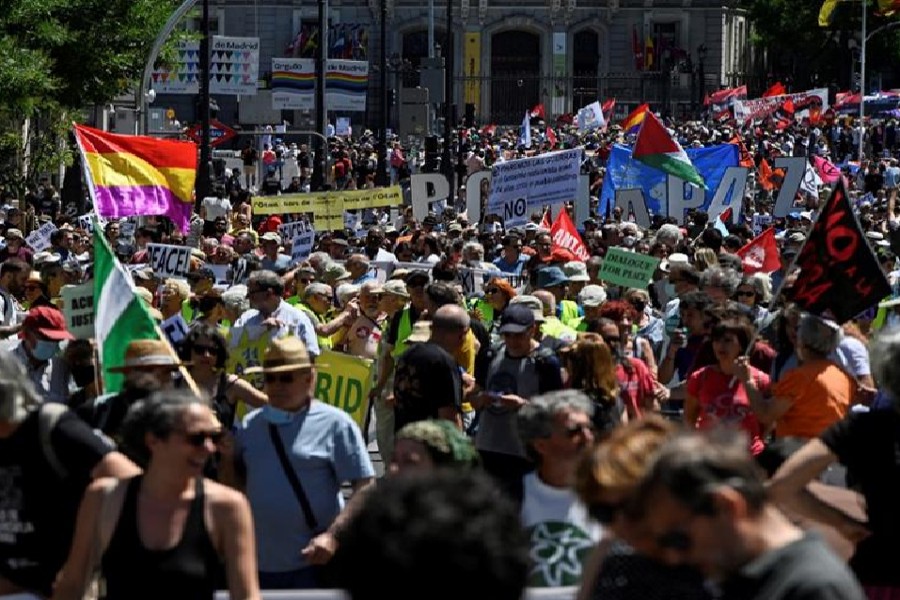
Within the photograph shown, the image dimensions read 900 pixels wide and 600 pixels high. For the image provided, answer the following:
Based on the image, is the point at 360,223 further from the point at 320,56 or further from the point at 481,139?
the point at 481,139

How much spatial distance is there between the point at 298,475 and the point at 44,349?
2.75 metres

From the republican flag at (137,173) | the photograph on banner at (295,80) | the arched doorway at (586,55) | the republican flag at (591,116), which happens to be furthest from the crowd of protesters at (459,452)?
the arched doorway at (586,55)

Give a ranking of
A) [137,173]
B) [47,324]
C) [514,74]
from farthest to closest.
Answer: [514,74] < [137,173] < [47,324]

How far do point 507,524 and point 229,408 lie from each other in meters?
4.45

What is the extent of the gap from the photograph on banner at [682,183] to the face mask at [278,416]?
17.4 metres

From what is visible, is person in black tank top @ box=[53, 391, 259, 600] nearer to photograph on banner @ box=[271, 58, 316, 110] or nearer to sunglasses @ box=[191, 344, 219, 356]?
sunglasses @ box=[191, 344, 219, 356]

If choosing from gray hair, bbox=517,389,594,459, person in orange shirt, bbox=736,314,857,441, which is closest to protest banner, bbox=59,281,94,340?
person in orange shirt, bbox=736,314,857,441

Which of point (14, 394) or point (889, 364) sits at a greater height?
point (889, 364)

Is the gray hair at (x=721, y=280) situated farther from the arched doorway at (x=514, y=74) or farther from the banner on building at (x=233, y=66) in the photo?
the arched doorway at (x=514, y=74)

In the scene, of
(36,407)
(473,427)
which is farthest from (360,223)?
(36,407)

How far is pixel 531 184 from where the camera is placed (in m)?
21.4

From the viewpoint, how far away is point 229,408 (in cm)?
Result: 765

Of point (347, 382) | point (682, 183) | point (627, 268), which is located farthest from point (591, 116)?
point (347, 382)

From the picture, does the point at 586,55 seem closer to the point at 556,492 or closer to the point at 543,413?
the point at 543,413
